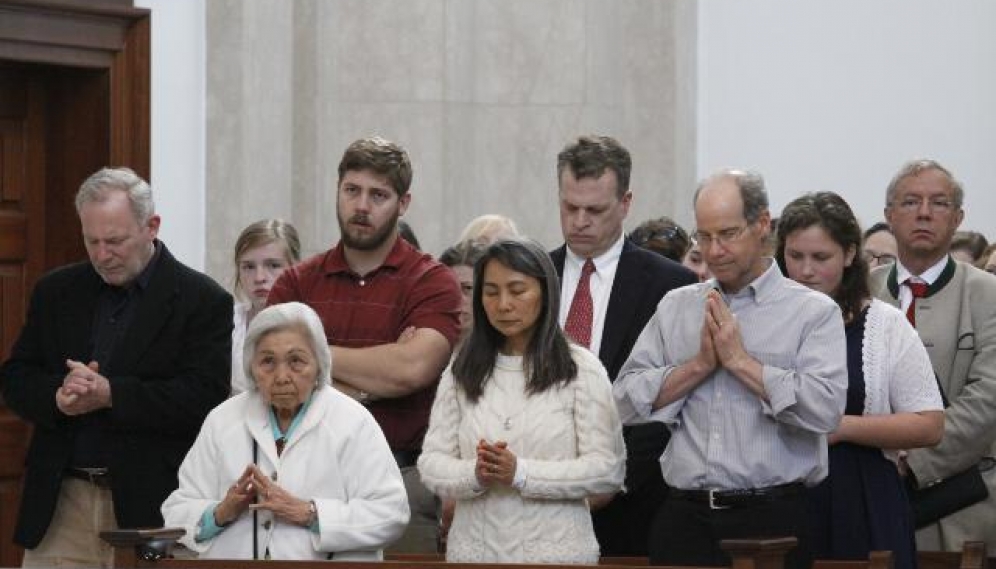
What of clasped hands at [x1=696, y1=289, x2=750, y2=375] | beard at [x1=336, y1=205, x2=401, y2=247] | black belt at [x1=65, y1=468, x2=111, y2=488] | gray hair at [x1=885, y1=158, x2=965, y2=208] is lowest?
black belt at [x1=65, y1=468, x2=111, y2=488]

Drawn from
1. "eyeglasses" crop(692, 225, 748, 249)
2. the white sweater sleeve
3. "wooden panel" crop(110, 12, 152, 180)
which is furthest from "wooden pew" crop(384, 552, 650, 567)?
"wooden panel" crop(110, 12, 152, 180)

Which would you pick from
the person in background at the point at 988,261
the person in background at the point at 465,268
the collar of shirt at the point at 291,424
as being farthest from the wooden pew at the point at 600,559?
the person in background at the point at 988,261

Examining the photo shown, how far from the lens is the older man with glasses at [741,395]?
6.35m

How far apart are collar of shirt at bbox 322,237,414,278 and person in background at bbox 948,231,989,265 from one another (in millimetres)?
3964

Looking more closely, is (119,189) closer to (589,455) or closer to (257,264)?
(257,264)

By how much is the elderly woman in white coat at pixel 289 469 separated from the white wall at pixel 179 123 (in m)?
3.32

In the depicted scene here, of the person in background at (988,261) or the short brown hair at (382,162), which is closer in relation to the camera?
the short brown hair at (382,162)

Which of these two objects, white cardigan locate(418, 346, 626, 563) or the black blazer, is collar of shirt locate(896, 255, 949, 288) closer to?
the black blazer

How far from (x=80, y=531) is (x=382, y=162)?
1541 millimetres

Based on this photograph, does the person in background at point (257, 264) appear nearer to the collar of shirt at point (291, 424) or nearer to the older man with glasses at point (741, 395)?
the collar of shirt at point (291, 424)

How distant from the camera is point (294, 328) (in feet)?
22.0

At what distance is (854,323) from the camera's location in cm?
710

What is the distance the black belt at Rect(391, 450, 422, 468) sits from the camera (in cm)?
720

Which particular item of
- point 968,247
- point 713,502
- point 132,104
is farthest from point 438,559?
point 968,247
